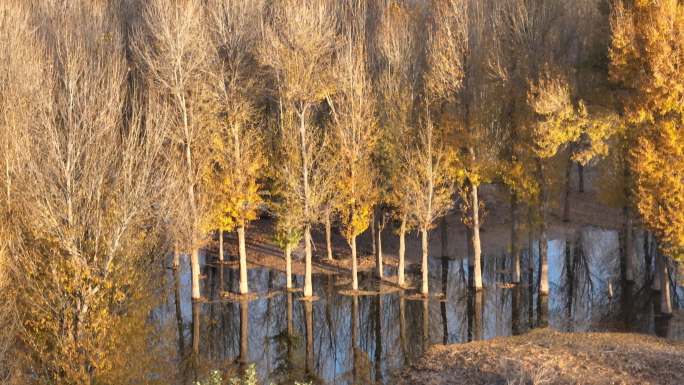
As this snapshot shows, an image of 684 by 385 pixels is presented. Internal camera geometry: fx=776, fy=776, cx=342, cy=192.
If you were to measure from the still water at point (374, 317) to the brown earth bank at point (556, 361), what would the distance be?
1.52 metres

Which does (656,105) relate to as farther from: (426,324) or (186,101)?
(186,101)

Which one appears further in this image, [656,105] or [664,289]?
[664,289]

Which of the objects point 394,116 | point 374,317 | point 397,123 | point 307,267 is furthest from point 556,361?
point 394,116

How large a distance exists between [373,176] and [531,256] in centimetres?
929

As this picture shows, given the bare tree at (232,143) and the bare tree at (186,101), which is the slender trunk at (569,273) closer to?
the bare tree at (232,143)

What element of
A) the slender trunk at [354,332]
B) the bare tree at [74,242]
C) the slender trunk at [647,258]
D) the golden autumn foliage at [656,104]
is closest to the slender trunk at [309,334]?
the slender trunk at [354,332]

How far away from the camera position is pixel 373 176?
107 feet

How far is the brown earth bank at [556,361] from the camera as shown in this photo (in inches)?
805

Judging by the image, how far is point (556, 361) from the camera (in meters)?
21.6

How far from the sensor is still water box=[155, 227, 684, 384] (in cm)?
2547

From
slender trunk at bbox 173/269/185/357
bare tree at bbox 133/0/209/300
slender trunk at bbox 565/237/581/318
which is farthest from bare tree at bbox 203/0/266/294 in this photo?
slender trunk at bbox 565/237/581/318

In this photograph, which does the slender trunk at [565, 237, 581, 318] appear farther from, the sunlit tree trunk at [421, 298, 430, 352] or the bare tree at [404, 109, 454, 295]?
the bare tree at [404, 109, 454, 295]

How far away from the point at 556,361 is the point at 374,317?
376 inches

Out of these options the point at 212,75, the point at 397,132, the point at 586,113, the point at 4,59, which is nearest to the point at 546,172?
the point at 586,113
